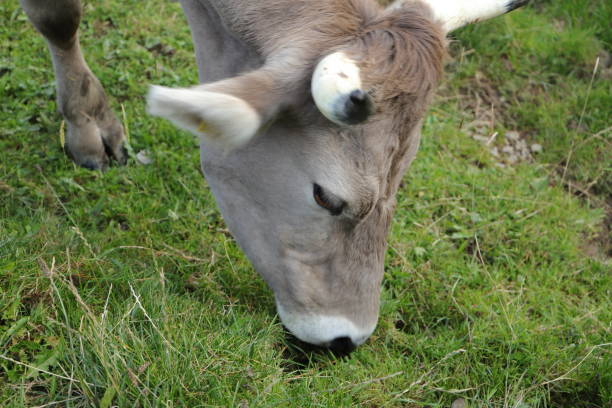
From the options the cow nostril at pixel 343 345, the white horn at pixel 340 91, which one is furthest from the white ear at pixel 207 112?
the cow nostril at pixel 343 345

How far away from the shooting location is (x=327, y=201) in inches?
106

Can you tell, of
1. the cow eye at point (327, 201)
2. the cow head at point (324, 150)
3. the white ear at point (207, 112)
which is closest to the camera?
the white ear at point (207, 112)

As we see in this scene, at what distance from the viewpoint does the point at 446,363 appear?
3381 millimetres

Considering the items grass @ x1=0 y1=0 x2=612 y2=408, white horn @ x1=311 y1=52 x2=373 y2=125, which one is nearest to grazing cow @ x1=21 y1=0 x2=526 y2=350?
white horn @ x1=311 y1=52 x2=373 y2=125

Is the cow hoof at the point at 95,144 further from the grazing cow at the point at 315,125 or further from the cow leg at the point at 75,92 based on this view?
the grazing cow at the point at 315,125

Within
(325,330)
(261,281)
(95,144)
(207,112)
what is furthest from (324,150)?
(95,144)

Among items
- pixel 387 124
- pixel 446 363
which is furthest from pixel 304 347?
pixel 387 124

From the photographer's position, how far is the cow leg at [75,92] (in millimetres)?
3846

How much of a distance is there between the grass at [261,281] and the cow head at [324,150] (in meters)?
0.35

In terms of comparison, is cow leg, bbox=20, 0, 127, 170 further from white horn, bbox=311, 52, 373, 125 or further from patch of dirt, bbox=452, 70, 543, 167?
patch of dirt, bbox=452, 70, 543, 167

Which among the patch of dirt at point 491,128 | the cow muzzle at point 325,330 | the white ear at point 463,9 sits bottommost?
the patch of dirt at point 491,128

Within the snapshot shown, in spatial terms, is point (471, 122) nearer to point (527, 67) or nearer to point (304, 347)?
point (527, 67)

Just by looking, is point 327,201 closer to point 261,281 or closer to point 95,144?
point 261,281

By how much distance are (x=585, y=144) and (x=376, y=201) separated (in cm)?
319
